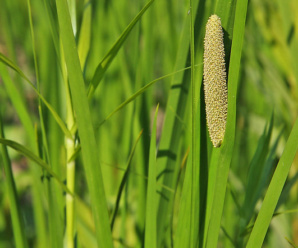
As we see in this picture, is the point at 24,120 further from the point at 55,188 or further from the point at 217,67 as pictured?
the point at 217,67

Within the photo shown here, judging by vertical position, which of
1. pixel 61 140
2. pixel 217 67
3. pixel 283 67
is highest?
pixel 283 67

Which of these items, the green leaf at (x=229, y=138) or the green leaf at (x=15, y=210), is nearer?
the green leaf at (x=229, y=138)

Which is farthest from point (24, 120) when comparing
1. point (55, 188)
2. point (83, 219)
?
point (83, 219)

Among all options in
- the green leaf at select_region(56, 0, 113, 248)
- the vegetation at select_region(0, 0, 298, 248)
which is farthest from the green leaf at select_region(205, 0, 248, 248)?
the green leaf at select_region(56, 0, 113, 248)

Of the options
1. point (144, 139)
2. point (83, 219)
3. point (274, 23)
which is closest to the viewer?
point (144, 139)

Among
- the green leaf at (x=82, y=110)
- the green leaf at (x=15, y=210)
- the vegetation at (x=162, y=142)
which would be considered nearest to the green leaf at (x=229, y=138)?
the vegetation at (x=162, y=142)

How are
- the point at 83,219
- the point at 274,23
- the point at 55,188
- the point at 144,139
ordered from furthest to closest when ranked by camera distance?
the point at 274,23 → the point at 83,219 → the point at 144,139 → the point at 55,188

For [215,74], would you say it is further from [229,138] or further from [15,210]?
[15,210]

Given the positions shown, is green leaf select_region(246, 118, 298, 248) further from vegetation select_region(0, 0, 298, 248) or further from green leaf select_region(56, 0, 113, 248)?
green leaf select_region(56, 0, 113, 248)

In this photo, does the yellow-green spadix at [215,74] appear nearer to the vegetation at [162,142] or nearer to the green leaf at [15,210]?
the vegetation at [162,142]
